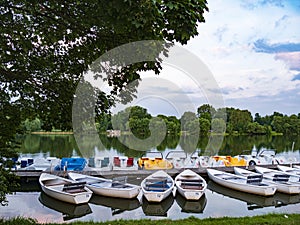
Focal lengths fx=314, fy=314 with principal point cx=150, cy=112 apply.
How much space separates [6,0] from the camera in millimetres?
3359

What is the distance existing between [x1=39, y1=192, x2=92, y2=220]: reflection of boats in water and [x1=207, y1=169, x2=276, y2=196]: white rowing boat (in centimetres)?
552

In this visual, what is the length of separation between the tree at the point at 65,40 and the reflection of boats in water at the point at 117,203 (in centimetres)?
561

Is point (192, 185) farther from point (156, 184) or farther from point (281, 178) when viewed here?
point (281, 178)

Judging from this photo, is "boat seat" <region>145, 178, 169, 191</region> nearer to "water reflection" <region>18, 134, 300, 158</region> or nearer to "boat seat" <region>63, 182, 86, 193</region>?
"boat seat" <region>63, 182, 86, 193</region>

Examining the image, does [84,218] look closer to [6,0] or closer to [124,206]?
[124,206]

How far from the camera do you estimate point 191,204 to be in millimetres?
10125

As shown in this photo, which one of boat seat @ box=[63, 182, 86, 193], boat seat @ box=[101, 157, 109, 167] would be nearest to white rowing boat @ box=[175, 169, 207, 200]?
boat seat @ box=[63, 182, 86, 193]

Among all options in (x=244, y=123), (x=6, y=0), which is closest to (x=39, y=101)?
(x=6, y=0)

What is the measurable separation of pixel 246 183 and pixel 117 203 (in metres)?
4.82

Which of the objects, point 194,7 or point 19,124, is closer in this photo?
point 194,7

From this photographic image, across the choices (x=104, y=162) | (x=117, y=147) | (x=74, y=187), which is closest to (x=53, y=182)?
(x=74, y=187)

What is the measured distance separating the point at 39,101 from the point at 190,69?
2.92 m

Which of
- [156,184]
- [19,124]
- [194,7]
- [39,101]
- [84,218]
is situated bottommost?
[84,218]

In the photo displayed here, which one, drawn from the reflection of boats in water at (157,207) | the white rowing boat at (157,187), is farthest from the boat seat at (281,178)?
the reflection of boats in water at (157,207)
